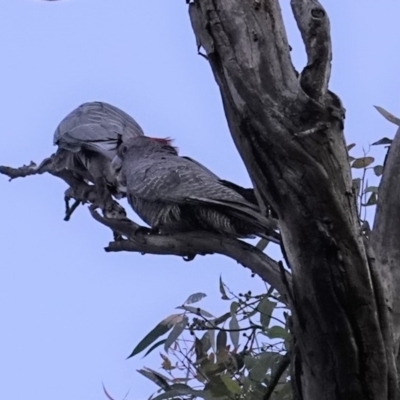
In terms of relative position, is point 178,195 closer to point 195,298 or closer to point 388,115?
point 195,298

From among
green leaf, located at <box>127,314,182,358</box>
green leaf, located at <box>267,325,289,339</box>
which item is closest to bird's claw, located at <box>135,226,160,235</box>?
green leaf, located at <box>127,314,182,358</box>

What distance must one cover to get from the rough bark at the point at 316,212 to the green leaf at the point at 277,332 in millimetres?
579

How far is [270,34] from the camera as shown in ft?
4.91

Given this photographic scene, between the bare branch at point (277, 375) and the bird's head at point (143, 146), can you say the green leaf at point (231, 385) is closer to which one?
the bare branch at point (277, 375)

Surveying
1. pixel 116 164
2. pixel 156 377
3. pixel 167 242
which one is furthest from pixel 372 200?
pixel 116 164

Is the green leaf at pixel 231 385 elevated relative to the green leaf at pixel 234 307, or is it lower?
lower

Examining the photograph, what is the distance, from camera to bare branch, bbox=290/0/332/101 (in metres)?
1.33

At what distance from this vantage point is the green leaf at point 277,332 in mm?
2012

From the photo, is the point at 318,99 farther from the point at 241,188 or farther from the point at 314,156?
the point at 241,188

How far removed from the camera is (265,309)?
211 centimetres

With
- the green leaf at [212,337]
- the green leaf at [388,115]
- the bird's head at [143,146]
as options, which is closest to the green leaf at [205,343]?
the green leaf at [212,337]

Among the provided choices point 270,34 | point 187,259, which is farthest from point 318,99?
point 187,259

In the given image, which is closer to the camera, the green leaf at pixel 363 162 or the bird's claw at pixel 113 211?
the green leaf at pixel 363 162

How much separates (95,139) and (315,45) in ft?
6.25
